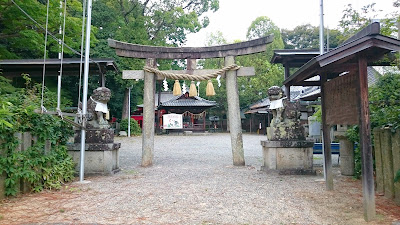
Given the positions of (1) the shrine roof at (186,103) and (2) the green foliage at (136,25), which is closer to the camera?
(2) the green foliage at (136,25)

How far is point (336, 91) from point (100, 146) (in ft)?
17.9

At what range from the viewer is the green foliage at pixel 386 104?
16.2ft

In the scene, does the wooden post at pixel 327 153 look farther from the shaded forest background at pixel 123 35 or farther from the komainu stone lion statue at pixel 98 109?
the shaded forest background at pixel 123 35

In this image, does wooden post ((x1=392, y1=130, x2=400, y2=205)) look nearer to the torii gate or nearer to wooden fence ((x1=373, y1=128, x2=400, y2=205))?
wooden fence ((x1=373, y1=128, x2=400, y2=205))

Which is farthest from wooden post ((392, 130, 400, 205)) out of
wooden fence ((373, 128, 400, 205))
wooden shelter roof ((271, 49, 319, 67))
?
wooden shelter roof ((271, 49, 319, 67))

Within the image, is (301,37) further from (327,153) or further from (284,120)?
(327,153)

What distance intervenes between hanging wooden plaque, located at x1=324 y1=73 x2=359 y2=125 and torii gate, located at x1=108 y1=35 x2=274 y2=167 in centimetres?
391

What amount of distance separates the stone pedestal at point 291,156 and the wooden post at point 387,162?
2.51 metres

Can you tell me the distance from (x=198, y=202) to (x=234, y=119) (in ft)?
15.3

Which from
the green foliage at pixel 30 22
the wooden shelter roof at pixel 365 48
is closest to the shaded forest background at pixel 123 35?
the green foliage at pixel 30 22

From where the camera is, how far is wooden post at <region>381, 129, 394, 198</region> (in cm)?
460

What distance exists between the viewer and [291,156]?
7.40m

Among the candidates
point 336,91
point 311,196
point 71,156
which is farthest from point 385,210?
point 71,156

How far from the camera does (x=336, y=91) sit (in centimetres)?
485
